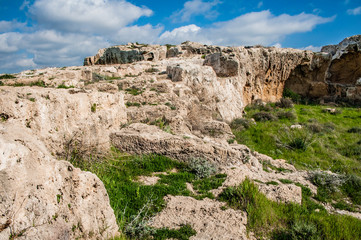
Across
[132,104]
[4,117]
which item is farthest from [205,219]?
[132,104]

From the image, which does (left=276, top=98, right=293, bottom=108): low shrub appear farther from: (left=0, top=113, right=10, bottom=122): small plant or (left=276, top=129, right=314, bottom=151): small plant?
(left=0, top=113, right=10, bottom=122): small plant

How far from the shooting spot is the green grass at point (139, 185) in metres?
3.62

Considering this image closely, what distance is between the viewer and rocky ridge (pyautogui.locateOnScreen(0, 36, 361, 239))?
103 inches

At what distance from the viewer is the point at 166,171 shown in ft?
20.4

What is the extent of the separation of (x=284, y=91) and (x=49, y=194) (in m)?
23.6

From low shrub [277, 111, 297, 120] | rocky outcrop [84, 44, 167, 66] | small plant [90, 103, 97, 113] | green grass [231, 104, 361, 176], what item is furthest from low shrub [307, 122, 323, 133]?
rocky outcrop [84, 44, 167, 66]

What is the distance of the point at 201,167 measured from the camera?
6.21 meters

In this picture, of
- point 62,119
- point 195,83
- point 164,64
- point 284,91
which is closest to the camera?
point 62,119

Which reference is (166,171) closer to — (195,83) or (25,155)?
(25,155)

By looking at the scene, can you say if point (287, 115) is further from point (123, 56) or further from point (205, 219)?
point (123, 56)

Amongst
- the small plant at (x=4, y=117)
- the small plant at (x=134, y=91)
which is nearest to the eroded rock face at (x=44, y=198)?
the small plant at (x=4, y=117)

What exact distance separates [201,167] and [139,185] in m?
1.91

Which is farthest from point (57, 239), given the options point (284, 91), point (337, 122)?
point (284, 91)

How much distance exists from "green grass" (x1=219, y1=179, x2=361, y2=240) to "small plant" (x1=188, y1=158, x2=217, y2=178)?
3.93 feet
